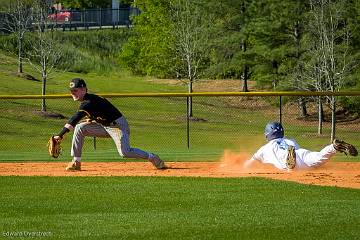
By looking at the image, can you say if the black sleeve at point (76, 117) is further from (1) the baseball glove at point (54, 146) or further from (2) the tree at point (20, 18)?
(2) the tree at point (20, 18)

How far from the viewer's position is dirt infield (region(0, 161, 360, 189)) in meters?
14.0

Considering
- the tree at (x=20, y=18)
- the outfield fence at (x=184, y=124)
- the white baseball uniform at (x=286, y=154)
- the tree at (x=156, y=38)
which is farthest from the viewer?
the tree at (x=20, y=18)

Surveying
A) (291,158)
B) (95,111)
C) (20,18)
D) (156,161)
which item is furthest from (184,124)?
(291,158)

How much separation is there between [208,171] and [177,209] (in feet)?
16.9

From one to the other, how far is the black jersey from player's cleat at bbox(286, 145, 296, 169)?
288cm

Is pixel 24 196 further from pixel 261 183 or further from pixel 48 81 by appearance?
pixel 48 81

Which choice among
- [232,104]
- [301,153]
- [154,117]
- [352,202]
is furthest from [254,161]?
[232,104]

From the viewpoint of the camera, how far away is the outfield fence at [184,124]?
2372cm

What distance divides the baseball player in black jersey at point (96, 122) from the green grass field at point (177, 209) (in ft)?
4.57

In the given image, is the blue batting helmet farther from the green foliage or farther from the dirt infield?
the green foliage

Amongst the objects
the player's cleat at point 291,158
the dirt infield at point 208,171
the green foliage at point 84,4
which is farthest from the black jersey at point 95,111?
the green foliage at point 84,4

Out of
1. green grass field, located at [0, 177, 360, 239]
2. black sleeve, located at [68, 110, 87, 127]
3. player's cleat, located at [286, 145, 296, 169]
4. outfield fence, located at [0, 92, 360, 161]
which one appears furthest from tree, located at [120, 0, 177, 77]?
green grass field, located at [0, 177, 360, 239]

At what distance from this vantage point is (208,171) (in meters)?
15.8

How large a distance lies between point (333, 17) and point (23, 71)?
22.2m
